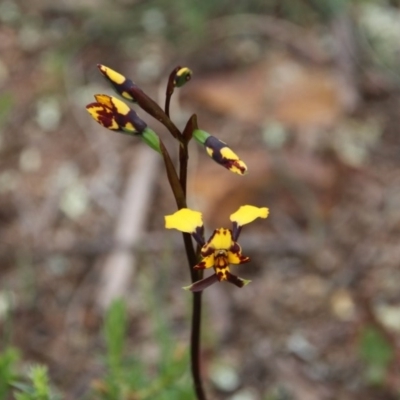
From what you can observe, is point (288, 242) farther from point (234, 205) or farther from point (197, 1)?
point (197, 1)

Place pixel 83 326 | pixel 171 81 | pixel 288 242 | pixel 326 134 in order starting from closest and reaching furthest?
pixel 171 81
pixel 83 326
pixel 288 242
pixel 326 134

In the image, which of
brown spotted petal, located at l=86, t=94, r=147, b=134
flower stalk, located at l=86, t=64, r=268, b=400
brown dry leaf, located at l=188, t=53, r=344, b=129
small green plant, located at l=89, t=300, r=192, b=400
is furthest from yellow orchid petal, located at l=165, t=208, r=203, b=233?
brown dry leaf, located at l=188, t=53, r=344, b=129

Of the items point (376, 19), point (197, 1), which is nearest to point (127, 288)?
point (197, 1)

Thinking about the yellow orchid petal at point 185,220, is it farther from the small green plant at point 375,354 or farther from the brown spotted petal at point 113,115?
the small green plant at point 375,354

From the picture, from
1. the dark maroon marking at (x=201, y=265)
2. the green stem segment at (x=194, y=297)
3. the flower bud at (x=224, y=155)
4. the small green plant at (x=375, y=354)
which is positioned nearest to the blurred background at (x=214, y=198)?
the small green plant at (x=375, y=354)

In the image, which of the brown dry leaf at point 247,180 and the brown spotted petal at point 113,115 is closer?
the brown spotted petal at point 113,115

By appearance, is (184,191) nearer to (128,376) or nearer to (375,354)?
(128,376)

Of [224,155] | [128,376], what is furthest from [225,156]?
[128,376]
